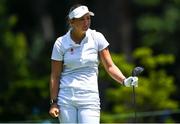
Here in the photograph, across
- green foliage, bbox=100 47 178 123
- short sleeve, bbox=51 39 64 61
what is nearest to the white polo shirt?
short sleeve, bbox=51 39 64 61

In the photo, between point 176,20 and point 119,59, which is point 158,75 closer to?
point 119,59

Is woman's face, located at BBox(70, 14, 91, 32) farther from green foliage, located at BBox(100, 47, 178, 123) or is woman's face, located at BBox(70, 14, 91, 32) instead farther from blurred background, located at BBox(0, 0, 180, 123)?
green foliage, located at BBox(100, 47, 178, 123)

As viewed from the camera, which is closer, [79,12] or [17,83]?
[79,12]

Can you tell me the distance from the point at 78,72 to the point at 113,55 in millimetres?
8590

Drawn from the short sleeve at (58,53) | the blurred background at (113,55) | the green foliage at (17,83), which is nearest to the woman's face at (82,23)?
the short sleeve at (58,53)

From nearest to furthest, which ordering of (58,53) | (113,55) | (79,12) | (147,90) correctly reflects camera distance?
(79,12) → (58,53) → (147,90) → (113,55)

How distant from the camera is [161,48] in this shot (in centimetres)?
1944

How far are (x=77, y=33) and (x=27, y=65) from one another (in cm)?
1089

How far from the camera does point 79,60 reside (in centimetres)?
724

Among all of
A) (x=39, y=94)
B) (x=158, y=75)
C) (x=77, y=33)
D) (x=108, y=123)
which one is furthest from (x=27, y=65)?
(x=77, y=33)

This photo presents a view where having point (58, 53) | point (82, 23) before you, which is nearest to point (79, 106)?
point (58, 53)

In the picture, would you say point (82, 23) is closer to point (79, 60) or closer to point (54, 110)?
point (79, 60)

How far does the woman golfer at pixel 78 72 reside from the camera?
7.22m

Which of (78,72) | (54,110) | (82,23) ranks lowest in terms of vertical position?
(54,110)
